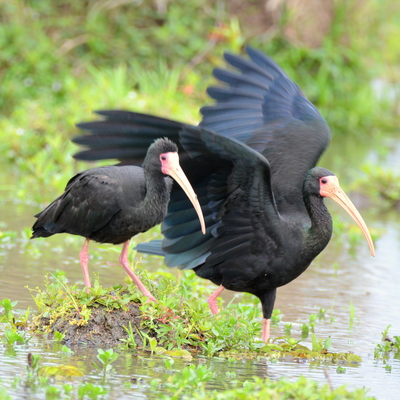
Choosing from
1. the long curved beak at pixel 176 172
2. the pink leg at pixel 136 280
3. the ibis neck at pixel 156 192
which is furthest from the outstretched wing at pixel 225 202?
the pink leg at pixel 136 280

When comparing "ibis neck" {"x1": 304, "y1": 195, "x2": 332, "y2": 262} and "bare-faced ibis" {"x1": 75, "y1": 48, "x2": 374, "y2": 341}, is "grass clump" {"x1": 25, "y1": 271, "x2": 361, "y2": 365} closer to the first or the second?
"bare-faced ibis" {"x1": 75, "y1": 48, "x2": 374, "y2": 341}

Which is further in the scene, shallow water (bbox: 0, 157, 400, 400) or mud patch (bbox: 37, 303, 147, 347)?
mud patch (bbox: 37, 303, 147, 347)

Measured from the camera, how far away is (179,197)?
5711 mm

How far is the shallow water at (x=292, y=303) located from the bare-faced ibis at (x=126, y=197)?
11.0 inches

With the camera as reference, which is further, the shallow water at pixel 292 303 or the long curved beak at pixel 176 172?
the long curved beak at pixel 176 172

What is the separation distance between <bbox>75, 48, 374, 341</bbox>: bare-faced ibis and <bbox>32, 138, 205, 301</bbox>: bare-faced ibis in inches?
5.6

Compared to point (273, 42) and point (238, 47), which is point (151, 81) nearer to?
point (238, 47)

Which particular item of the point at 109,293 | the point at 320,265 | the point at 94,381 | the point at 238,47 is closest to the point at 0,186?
the point at 320,265

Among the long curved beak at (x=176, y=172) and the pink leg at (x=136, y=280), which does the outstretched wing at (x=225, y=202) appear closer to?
the long curved beak at (x=176, y=172)

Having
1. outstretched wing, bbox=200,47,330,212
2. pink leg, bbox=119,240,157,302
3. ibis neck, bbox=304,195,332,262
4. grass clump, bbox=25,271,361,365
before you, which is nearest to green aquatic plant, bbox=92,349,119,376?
grass clump, bbox=25,271,361,365

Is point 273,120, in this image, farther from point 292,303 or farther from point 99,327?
point 99,327

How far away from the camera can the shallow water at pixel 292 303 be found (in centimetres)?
436

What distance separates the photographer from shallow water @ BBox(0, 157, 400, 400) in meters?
4.36

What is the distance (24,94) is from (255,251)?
29.4ft
